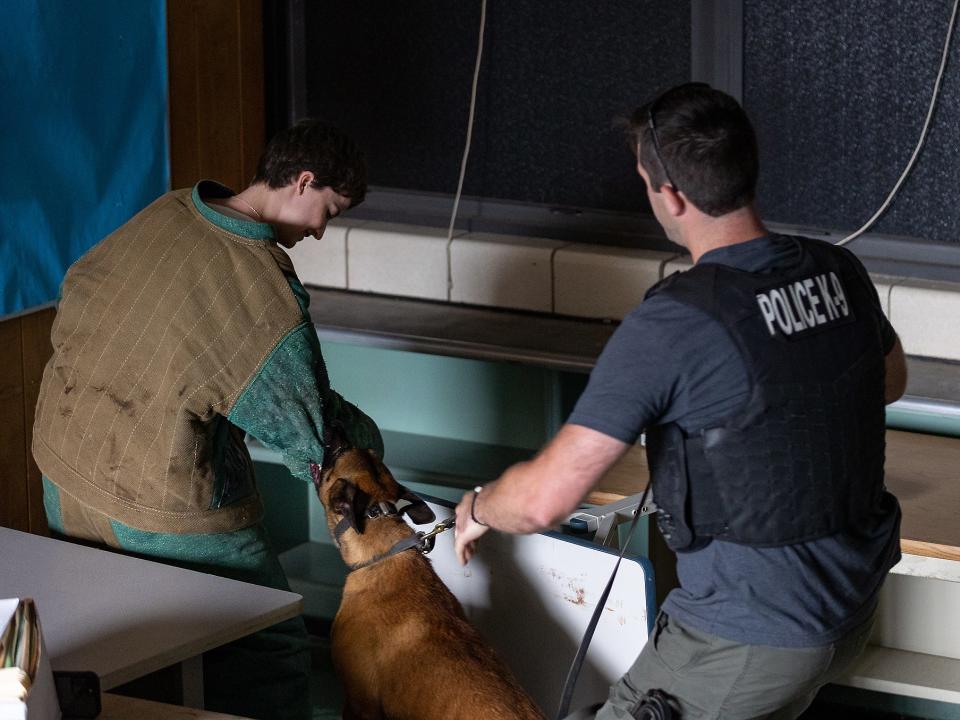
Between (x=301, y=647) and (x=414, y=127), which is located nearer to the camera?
(x=301, y=647)

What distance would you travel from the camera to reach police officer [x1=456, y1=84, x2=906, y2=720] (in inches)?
68.9

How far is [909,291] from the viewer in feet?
10.8

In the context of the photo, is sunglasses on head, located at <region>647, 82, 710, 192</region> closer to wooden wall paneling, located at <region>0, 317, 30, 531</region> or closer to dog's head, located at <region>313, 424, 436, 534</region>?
dog's head, located at <region>313, 424, 436, 534</region>

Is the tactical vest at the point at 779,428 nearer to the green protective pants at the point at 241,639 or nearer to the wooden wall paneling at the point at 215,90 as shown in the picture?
the green protective pants at the point at 241,639

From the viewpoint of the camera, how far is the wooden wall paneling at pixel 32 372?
3.36m

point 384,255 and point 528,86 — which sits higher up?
point 528,86

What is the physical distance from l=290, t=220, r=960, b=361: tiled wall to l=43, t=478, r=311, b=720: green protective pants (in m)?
1.33

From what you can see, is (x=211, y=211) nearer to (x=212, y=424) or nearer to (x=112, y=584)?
(x=212, y=424)

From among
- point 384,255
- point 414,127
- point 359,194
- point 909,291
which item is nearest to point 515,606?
point 359,194

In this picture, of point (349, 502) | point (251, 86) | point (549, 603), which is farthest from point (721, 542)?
point (251, 86)

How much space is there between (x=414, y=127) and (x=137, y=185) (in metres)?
0.84

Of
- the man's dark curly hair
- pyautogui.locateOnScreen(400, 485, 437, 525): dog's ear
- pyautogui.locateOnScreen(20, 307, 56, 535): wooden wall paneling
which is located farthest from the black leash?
pyautogui.locateOnScreen(20, 307, 56, 535): wooden wall paneling

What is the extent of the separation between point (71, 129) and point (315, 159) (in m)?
1.17

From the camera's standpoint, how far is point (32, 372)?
338 centimetres
